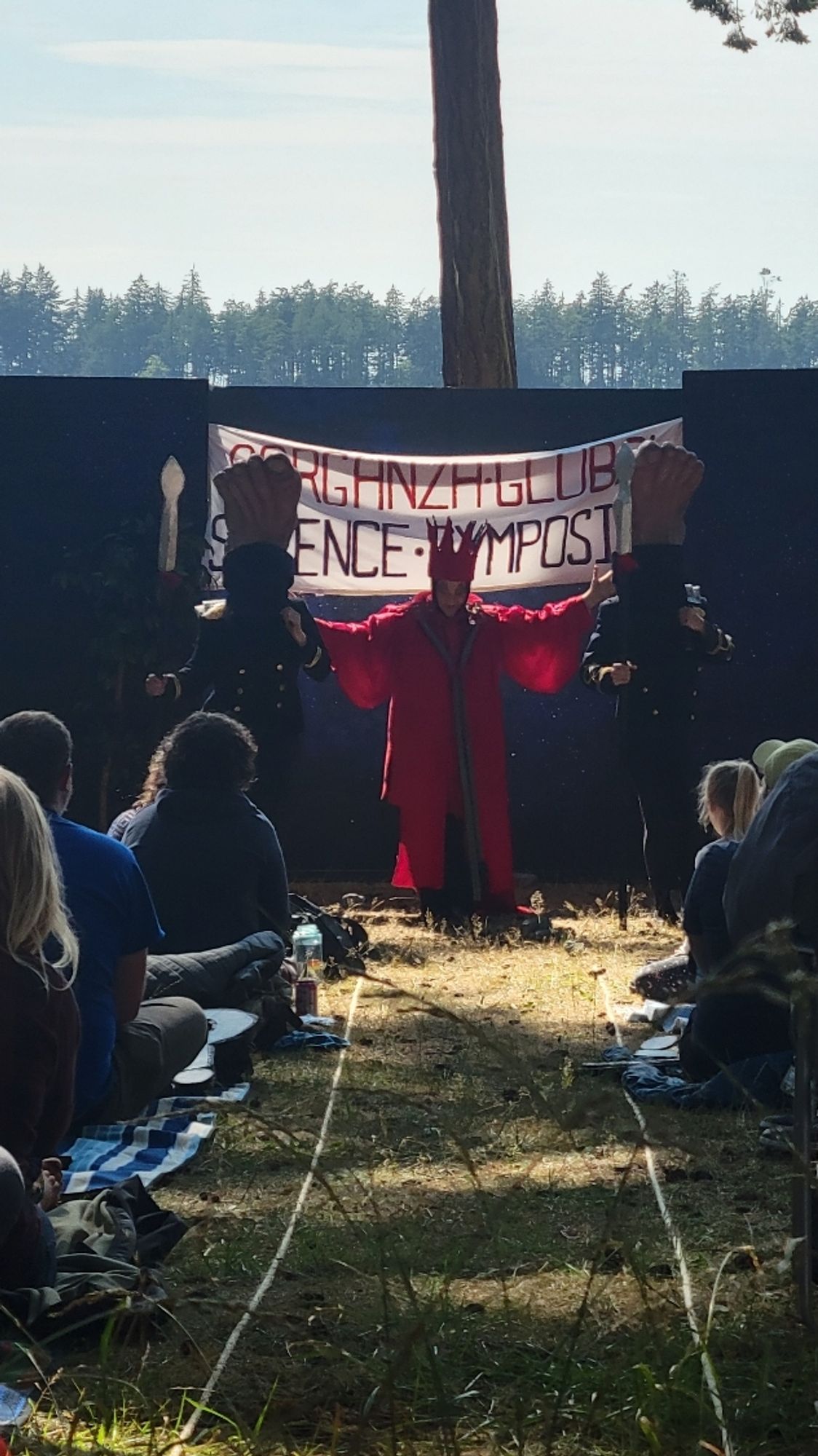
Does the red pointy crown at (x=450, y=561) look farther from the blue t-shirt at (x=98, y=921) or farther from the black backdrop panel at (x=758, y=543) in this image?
the blue t-shirt at (x=98, y=921)

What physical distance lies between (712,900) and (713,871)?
0.30 feet

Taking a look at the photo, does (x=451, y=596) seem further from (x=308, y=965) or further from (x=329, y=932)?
(x=308, y=965)

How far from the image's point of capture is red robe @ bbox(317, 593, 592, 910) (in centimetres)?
1008

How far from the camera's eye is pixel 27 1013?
3.77m

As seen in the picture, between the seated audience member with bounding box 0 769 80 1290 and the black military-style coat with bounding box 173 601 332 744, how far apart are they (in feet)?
19.1

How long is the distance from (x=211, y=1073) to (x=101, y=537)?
18.3 ft

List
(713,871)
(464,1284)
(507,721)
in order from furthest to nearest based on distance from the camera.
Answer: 1. (507,721)
2. (713,871)
3. (464,1284)

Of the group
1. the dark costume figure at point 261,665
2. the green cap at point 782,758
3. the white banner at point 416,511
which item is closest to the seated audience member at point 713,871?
the green cap at point 782,758

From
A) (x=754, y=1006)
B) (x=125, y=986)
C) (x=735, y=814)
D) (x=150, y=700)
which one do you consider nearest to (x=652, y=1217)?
(x=754, y=1006)

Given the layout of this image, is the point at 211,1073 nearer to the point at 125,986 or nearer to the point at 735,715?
the point at 125,986

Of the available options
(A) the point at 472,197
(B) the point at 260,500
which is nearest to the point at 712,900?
(B) the point at 260,500

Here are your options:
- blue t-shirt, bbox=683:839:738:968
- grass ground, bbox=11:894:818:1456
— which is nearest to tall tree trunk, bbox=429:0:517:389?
grass ground, bbox=11:894:818:1456

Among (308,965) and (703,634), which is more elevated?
(703,634)

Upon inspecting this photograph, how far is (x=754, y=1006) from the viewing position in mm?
5738
